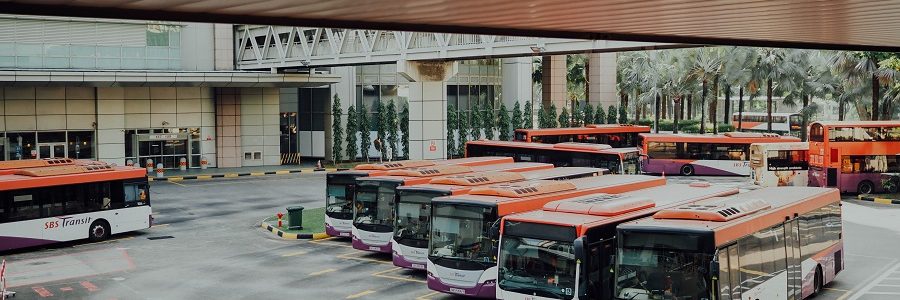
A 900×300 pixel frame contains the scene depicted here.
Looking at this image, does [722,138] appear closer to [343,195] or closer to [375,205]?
[343,195]

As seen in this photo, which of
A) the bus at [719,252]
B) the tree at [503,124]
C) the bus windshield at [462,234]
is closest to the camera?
the bus at [719,252]

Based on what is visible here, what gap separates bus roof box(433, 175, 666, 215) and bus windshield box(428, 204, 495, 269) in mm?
190

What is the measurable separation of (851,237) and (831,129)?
36.5 ft

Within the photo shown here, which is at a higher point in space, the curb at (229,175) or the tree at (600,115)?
the tree at (600,115)

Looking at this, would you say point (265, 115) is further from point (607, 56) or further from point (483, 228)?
point (483, 228)

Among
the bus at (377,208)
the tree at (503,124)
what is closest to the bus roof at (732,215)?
the bus at (377,208)

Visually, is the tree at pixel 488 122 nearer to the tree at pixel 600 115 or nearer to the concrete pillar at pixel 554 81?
the tree at pixel 600 115

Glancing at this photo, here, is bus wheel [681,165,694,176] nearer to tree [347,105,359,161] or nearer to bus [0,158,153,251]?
tree [347,105,359,161]

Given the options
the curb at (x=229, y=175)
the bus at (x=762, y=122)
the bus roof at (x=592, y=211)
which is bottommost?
the curb at (x=229, y=175)

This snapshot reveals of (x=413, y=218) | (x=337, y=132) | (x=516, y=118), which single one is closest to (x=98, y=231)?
(x=413, y=218)

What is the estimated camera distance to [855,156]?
125 ft

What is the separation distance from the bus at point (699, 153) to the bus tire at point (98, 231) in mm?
29471

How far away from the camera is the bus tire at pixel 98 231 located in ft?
90.8

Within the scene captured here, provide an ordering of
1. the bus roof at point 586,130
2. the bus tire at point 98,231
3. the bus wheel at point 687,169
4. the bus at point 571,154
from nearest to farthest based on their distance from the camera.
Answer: the bus tire at point 98,231 < the bus at point 571,154 < the bus wheel at point 687,169 < the bus roof at point 586,130
